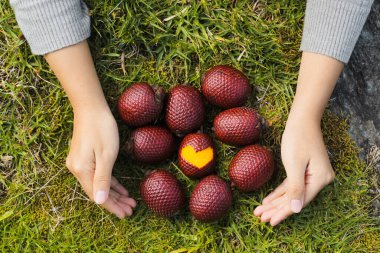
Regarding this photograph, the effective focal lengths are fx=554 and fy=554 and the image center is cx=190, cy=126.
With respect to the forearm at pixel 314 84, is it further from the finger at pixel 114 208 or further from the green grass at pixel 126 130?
the finger at pixel 114 208

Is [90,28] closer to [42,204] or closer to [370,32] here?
[42,204]

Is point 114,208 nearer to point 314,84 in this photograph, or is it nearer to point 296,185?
point 296,185

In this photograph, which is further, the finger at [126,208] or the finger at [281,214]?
the finger at [126,208]

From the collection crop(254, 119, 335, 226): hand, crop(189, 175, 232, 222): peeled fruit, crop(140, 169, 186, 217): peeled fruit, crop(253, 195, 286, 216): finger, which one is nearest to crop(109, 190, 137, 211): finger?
crop(140, 169, 186, 217): peeled fruit

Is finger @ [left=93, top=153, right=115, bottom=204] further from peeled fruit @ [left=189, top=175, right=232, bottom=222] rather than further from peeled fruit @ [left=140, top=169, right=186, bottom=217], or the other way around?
peeled fruit @ [left=189, top=175, right=232, bottom=222]

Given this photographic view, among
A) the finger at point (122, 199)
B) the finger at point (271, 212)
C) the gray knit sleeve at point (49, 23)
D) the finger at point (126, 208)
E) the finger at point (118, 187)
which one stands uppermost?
the gray knit sleeve at point (49, 23)

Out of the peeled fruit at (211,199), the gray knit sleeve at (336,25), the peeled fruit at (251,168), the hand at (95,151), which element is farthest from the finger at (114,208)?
the gray knit sleeve at (336,25)
